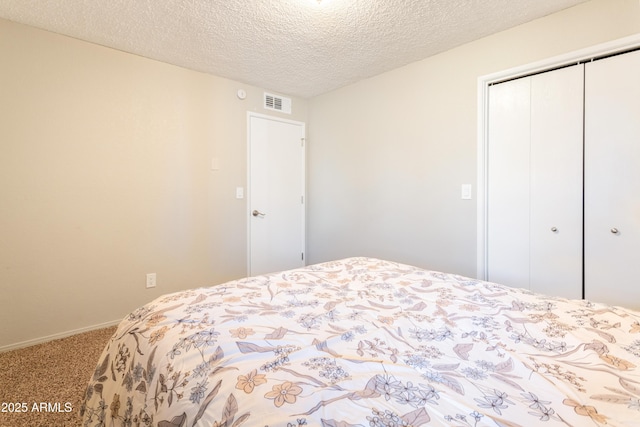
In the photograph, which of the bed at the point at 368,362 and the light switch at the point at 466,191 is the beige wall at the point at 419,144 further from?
the bed at the point at 368,362

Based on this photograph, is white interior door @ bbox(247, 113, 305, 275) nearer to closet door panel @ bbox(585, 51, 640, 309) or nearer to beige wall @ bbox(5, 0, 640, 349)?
beige wall @ bbox(5, 0, 640, 349)

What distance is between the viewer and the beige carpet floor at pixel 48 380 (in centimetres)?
143

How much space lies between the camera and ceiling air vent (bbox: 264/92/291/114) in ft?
10.8

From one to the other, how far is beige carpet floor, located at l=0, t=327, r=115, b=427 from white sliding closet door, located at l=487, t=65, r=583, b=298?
2750mm

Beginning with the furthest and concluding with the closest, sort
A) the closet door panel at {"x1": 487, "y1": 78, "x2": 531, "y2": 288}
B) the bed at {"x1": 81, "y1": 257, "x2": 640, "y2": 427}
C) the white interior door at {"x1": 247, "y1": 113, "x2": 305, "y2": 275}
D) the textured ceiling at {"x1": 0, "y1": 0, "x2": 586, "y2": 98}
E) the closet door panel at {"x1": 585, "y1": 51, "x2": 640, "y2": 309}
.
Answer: the white interior door at {"x1": 247, "y1": 113, "x2": 305, "y2": 275} → the closet door panel at {"x1": 487, "y1": 78, "x2": 531, "y2": 288} → the textured ceiling at {"x1": 0, "y1": 0, "x2": 586, "y2": 98} → the closet door panel at {"x1": 585, "y1": 51, "x2": 640, "y2": 309} → the bed at {"x1": 81, "y1": 257, "x2": 640, "y2": 427}

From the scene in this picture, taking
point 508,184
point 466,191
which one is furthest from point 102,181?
point 508,184

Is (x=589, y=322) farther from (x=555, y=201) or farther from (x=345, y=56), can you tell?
(x=345, y=56)

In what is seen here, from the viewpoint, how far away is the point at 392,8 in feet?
6.17

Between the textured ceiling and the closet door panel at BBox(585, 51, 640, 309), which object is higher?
the textured ceiling

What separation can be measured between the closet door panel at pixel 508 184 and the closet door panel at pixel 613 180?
33 cm

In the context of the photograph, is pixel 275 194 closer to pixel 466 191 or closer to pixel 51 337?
pixel 466 191

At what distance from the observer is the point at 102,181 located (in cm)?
237

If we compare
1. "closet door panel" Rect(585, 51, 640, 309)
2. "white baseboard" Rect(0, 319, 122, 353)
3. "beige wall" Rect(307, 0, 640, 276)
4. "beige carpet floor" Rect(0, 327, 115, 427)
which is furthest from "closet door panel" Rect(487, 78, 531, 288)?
"white baseboard" Rect(0, 319, 122, 353)

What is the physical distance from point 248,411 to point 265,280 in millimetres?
910
